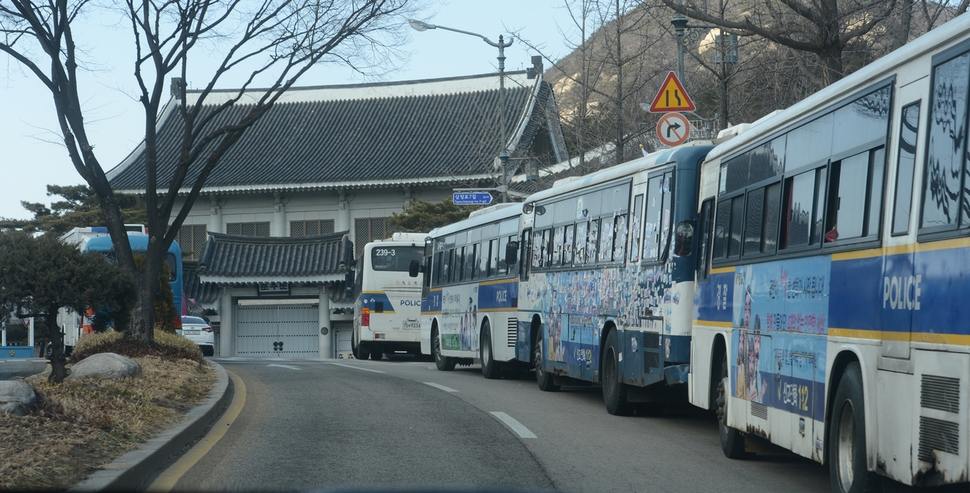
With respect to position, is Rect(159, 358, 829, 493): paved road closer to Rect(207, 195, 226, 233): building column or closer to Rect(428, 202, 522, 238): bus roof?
Rect(428, 202, 522, 238): bus roof

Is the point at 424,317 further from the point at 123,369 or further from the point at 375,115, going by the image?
the point at 375,115

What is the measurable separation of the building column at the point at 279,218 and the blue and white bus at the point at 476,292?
916 inches

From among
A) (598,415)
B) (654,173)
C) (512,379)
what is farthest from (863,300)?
(512,379)

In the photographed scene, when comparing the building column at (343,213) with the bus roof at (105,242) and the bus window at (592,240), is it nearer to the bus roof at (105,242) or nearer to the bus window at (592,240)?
the bus roof at (105,242)

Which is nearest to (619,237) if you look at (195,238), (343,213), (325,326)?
(325,326)

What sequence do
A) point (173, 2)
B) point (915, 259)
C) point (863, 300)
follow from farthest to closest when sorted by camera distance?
point (173, 2)
point (863, 300)
point (915, 259)

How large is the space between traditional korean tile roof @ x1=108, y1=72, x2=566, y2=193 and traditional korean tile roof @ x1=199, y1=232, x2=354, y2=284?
271cm

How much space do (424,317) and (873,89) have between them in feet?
66.6

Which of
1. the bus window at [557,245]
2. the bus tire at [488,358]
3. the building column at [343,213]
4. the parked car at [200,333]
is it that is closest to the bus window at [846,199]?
the bus window at [557,245]

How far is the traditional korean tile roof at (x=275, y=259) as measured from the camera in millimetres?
44875

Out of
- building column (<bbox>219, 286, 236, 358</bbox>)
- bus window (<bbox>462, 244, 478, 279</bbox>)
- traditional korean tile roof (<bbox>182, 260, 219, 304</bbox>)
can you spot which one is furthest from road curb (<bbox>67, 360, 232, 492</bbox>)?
traditional korean tile roof (<bbox>182, 260, 219, 304</bbox>)

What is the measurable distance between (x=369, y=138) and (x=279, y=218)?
559 centimetres

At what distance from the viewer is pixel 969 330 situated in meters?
5.42

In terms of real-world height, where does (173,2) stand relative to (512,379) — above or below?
above
